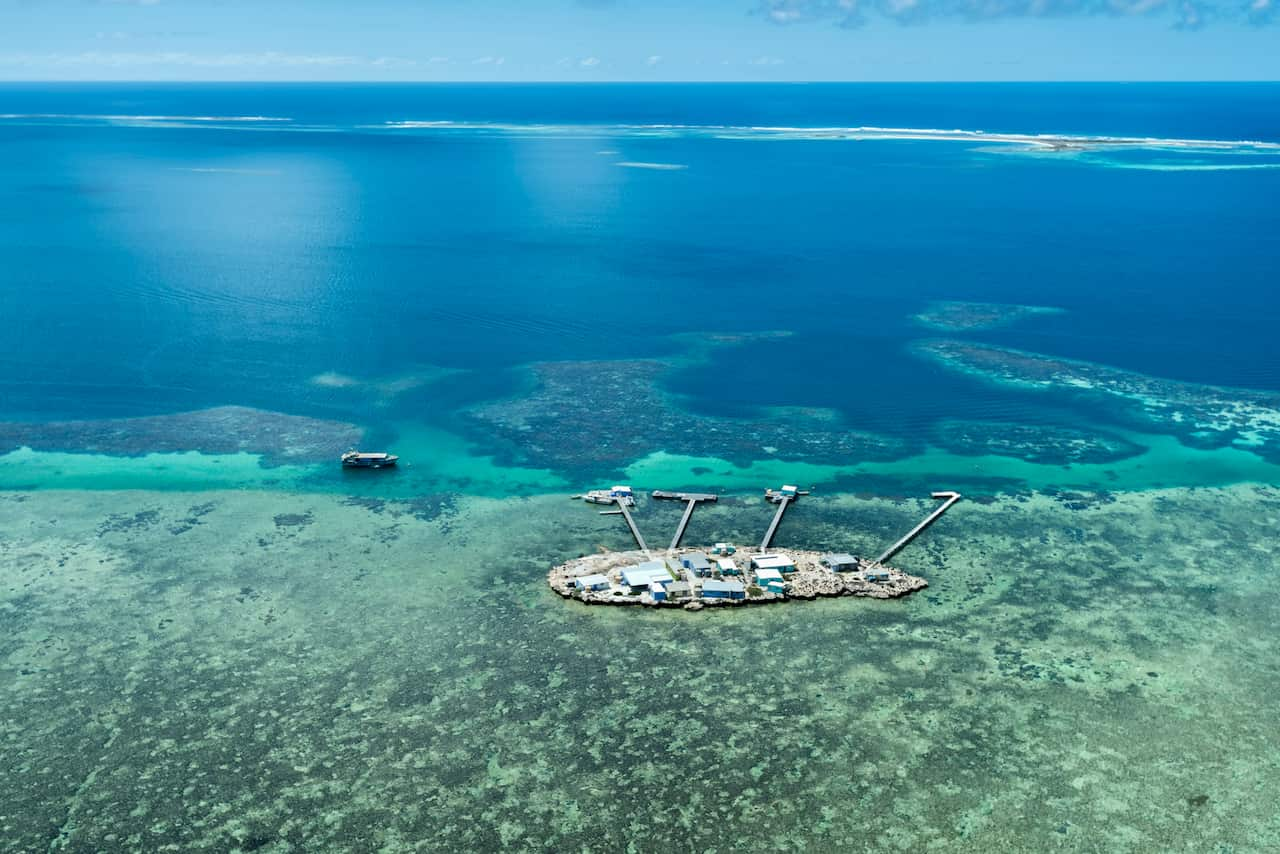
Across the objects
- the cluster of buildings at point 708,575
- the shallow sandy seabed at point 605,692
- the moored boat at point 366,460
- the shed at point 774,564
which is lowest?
the shallow sandy seabed at point 605,692

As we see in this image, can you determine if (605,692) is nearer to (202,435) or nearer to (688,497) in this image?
(688,497)

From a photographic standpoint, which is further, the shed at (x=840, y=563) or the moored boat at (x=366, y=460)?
the moored boat at (x=366, y=460)

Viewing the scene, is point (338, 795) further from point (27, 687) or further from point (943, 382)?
point (943, 382)

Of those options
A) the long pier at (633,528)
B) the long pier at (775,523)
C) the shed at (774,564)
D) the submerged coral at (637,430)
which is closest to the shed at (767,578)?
the shed at (774,564)

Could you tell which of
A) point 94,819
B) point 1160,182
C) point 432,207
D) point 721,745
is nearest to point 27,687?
point 94,819

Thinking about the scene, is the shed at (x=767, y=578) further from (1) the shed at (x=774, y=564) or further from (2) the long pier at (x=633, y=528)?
(2) the long pier at (x=633, y=528)

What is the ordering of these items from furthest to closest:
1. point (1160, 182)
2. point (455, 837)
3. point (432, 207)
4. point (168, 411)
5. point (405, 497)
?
1. point (1160, 182)
2. point (432, 207)
3. point (168, 411)
4. point (405, 497)
5. point (455, 837)
